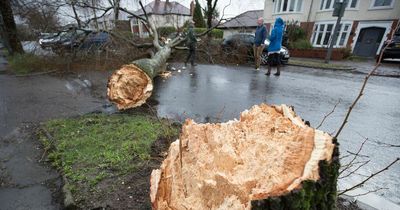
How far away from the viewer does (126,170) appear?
2592mm

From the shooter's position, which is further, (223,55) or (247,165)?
(223,55)

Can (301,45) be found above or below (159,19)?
below

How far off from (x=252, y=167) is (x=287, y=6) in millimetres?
24611

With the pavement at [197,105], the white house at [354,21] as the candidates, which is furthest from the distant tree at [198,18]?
the pavement at [197,105]

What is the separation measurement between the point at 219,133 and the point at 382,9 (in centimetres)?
2101

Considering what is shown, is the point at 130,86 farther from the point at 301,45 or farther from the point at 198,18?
the point at 198,18

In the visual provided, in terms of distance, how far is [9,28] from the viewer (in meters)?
10.1

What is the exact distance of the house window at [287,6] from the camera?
70.5 ft

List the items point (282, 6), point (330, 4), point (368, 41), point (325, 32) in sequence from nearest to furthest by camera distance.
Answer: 1. point (368, 41)
2. point (330, 4)
3. point (325, 32)
4. point (282, 6)

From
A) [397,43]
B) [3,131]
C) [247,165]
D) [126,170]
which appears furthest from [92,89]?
[397,43]

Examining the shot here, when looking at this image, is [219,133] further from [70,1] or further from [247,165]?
[70,1]

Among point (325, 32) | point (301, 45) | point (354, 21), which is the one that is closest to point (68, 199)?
point (301, 45)

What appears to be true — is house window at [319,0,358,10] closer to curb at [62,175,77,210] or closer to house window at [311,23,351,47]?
house window at [311,23,351,47]

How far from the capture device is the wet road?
3.38 meters
